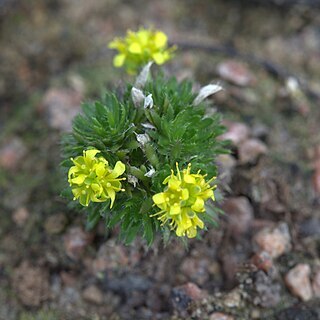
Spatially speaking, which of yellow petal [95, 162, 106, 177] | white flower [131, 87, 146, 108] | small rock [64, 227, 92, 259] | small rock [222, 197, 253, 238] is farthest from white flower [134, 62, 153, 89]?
small rock [64, 227, 92, 259]

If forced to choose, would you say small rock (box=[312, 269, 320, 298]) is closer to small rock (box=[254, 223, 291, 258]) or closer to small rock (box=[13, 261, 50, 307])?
small rock (box=[254, 223, 291, 258])

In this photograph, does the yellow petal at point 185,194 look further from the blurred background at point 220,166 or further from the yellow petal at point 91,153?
the blurred background at point 220,166

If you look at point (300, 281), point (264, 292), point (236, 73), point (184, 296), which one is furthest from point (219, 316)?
point (236, 73)

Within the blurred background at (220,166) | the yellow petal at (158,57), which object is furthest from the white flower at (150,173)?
the yellow petal at (158,57)

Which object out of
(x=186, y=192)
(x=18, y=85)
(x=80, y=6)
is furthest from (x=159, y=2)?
(x=186, y=192)

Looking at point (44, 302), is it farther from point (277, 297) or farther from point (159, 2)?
point (159, 2)

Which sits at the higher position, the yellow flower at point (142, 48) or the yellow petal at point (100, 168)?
the yellow flower at point (142, 48)

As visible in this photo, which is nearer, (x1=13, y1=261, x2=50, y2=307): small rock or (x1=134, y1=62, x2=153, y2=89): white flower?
(x1=134, y1=62, x2=153, y2=89): white flower
